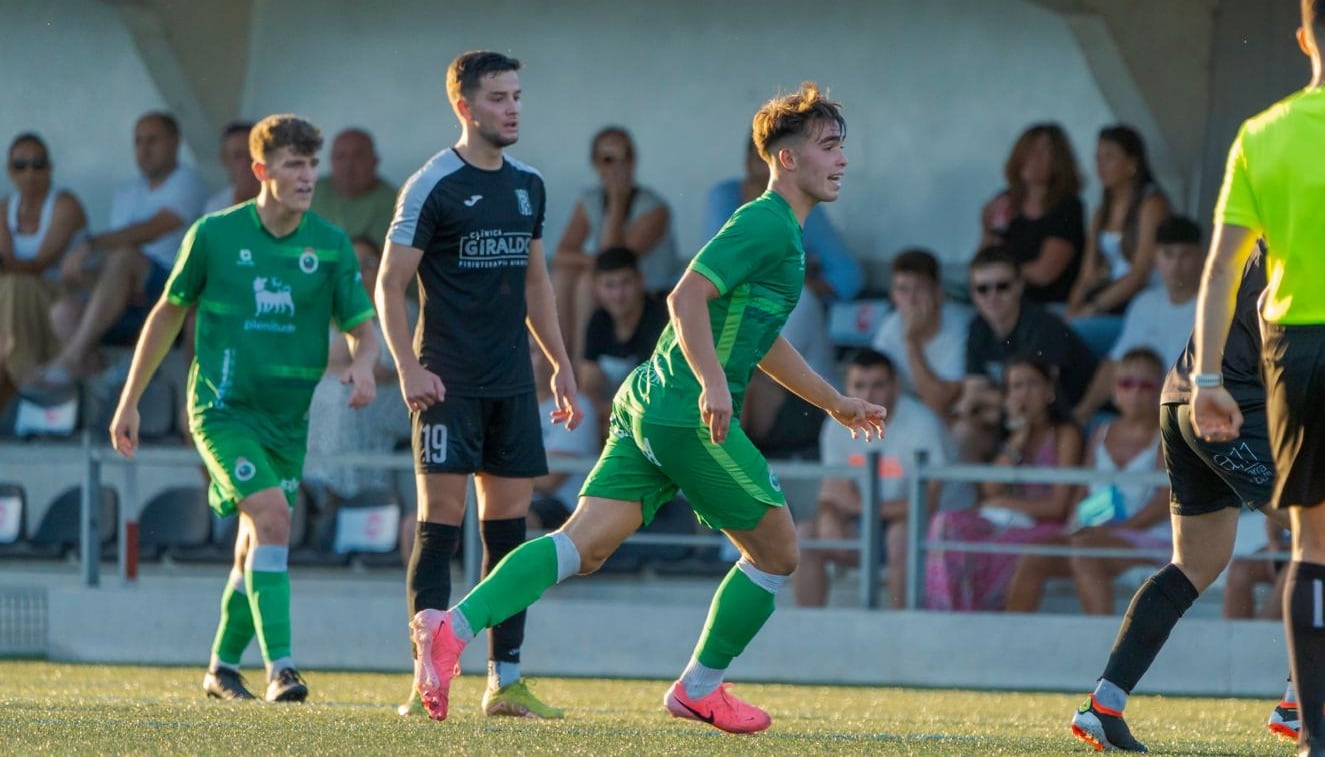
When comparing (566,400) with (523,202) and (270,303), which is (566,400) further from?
(270,303)

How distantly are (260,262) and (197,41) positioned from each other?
7.20 metres

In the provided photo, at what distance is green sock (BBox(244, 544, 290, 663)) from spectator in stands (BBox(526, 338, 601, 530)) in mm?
3701

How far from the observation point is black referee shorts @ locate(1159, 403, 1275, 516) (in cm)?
571

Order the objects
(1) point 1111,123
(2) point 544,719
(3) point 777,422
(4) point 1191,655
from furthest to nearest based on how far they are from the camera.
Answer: (1) point 1111,123 < (3) point 777,422 < (4) point 1191,655 < (2) point 544,719

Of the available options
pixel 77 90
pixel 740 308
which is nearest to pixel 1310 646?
pixel 740 308

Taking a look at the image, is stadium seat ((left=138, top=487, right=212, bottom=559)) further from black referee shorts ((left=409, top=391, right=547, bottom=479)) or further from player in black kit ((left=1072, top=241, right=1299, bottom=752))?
player in black kit ((left=1072, top=241, right=1299, bottom=752))

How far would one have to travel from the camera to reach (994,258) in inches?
447

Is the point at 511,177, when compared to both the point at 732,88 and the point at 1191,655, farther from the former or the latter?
the point at 732,88

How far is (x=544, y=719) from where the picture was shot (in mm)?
6664

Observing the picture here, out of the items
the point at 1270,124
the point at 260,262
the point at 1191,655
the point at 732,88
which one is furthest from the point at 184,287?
the point at 732,88

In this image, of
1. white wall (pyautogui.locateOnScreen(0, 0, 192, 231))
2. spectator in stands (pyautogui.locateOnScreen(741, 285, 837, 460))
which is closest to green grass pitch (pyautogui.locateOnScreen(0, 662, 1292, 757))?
spectator in stands (pyautogui.locateOnScreen(741, 285, 837, 460))

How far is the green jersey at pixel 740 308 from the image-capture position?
587 cm

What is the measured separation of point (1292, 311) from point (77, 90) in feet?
38.2

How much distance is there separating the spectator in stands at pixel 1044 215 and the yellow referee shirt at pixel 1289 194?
6785mm
